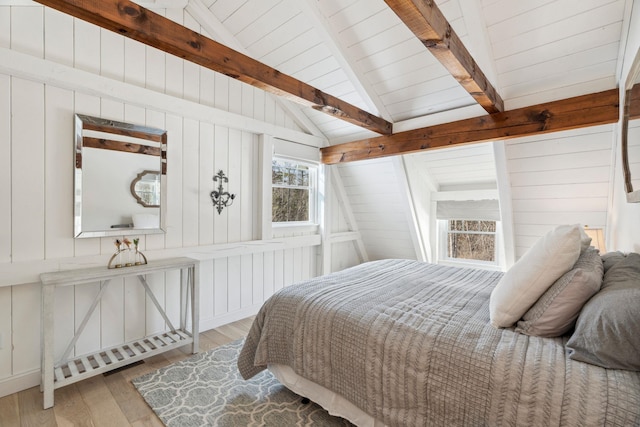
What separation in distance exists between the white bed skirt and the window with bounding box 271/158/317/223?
2.02 m

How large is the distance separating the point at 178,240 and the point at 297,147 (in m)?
1.74

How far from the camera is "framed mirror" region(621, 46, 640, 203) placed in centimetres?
144

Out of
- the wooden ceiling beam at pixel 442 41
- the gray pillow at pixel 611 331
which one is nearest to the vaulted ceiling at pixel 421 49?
the wooden ceiling beam at pixel 442 41

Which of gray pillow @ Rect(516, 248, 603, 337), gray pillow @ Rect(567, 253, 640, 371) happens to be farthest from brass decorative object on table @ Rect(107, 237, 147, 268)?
gray pillow @ Rect(567, 253, 640, 371)

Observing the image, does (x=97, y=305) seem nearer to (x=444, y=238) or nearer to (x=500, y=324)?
(x=500, y=324)

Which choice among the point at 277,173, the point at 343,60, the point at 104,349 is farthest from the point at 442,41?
the point at 104,349

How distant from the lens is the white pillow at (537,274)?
1.25m

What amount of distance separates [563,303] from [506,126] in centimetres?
181

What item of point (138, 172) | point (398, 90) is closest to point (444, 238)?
point (398, 90)

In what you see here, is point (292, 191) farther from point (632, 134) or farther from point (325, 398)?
point (632, 134)

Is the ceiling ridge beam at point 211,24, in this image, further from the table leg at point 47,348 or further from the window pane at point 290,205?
the table leg at point 47,348

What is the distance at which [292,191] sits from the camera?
151 inches

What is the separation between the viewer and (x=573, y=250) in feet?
4.10

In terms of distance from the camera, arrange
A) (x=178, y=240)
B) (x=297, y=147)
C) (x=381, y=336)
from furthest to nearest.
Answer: (x=297, y=147)
(x=178, y=240)
(x=381, y=336)
